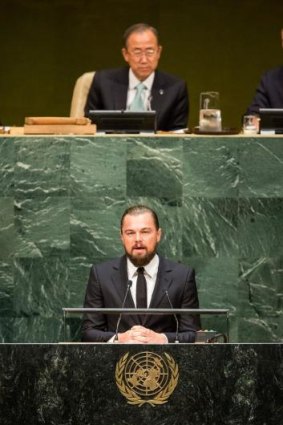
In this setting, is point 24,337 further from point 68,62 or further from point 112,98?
point 68,62

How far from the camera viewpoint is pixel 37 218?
5.94 meters

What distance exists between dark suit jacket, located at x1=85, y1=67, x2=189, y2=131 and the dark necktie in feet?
4.50

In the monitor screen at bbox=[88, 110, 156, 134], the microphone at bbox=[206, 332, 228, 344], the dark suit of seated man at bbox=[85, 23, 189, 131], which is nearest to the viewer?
the microphone at bbox=[206, 332, 228, 344]

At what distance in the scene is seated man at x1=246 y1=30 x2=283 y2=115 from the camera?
22.8 feet

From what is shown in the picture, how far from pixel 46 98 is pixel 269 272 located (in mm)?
3782

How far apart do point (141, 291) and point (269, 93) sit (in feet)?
6.07

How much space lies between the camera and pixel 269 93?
698 centimetres

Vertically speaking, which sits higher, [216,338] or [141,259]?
[141,259]

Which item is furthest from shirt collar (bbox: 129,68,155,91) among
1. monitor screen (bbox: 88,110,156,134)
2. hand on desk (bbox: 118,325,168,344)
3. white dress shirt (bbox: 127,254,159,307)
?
hand on desk (bbox: 118,325,168,344)

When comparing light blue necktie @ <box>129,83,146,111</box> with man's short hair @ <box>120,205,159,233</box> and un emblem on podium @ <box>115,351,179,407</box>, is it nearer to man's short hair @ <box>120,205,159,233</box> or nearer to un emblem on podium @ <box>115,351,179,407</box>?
man's short hair @ <box>120,205,159,233</box>

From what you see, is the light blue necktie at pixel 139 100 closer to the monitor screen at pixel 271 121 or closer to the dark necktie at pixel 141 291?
the monitor screen at pixel 271 121

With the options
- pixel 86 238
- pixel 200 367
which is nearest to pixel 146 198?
pixel 86 238

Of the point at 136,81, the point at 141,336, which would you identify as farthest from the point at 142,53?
the point at 141,336

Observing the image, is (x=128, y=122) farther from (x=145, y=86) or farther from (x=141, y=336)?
(x=141, y=336)
